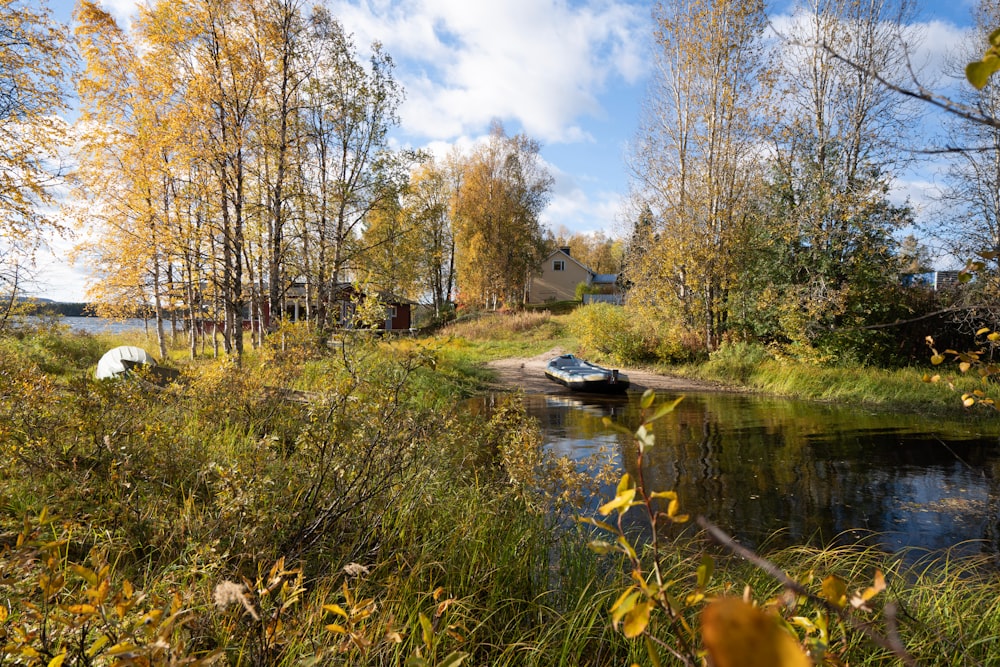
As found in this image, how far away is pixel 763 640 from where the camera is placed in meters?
0.30

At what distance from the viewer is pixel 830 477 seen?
7418mm

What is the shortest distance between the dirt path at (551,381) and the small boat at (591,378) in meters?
0.44

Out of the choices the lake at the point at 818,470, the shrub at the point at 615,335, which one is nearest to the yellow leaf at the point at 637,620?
the lake at the point at 818,470

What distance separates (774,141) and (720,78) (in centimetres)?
273

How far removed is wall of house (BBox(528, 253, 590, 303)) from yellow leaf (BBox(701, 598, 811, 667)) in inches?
1944

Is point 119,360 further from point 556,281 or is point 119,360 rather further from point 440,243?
point 556,281

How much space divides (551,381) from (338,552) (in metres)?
13.7

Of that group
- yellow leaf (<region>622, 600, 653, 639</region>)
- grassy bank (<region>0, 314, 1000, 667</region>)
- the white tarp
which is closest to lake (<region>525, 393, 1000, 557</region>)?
grassy bank (<region>0, 314, 1000, 667</region>)

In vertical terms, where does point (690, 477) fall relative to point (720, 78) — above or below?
below

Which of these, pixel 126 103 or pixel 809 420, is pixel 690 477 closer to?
pixel 809 420

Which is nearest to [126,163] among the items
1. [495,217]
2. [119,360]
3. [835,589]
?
[119,360]

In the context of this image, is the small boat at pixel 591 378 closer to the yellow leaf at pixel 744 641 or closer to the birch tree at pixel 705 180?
the birch tree at pixel 705 180

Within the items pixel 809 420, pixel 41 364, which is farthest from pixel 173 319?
pixel 809 420

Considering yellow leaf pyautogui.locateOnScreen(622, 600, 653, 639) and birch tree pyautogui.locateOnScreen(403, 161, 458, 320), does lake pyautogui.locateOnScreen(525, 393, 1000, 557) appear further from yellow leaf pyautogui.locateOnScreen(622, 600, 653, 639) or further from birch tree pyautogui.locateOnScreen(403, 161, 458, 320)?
birch tree pyautogui.locateOnScreen(403, 161, 458, 320)
